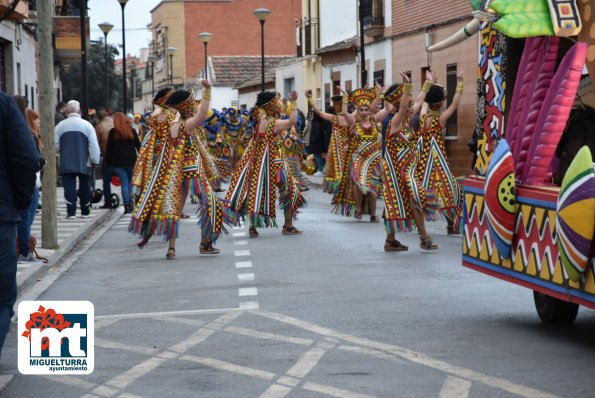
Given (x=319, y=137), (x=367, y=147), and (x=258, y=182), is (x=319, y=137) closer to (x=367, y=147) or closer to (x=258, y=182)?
(x=367, y=147)

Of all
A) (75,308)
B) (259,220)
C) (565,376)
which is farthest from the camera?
(259,220)

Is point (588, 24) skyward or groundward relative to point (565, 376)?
skyward

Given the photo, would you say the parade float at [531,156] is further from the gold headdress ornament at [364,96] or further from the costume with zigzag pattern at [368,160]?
the costume with zigzag pattern at [368,160]

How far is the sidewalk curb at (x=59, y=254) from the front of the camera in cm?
1262

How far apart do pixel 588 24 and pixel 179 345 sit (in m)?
3.26

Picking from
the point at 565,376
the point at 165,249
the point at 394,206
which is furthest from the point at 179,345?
the point at 165,249

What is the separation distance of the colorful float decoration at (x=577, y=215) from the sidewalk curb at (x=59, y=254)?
19.1 feet

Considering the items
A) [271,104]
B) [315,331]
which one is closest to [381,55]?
[271,104]

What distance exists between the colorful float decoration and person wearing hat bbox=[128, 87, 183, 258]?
7721 millimetres

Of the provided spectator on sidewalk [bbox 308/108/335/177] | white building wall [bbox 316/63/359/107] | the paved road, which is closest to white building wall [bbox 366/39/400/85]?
white building wall [bbox 316/63/359/107]

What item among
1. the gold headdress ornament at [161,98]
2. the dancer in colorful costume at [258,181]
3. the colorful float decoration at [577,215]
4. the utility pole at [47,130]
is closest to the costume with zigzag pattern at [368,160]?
the dancer in colorful costume at [258,181]

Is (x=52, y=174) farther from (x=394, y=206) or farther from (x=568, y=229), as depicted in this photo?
(x=568, y=229)

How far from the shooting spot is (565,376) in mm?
7371

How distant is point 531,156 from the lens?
29.1ft
